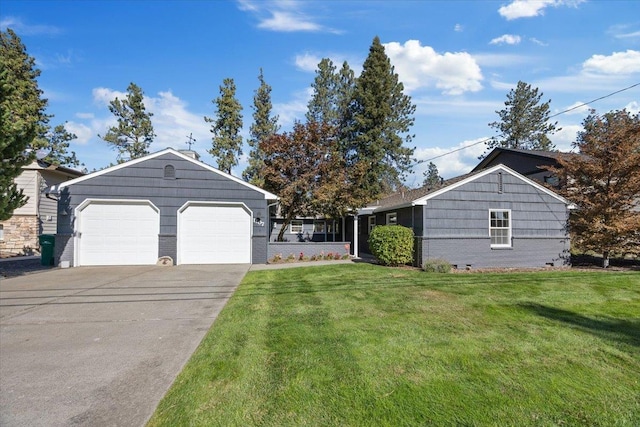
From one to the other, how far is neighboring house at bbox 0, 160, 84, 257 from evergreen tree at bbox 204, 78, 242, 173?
1183 cm

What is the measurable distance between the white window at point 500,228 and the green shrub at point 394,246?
3.29m

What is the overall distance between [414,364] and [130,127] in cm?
3391

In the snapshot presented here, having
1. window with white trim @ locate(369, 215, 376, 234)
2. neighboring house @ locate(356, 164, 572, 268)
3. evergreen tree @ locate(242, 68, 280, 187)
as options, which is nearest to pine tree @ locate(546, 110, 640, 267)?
neighboring house @ locate(356, 164, 572, 268)

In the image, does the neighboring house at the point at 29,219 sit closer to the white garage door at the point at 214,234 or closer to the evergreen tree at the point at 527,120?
the white garage door at the point at 214,234

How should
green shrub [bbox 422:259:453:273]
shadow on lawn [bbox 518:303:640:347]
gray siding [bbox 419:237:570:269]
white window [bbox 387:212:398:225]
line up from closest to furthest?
shadow on lawn [bbox 518:303:640:347] < green shrub [bbox 422:259:453:273] < gray siding [bbox 419:237:570:269] < white window [bbox 387:212:398:225]

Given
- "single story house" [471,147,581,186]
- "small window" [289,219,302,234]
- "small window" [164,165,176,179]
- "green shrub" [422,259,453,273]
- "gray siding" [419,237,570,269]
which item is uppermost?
"single story house" [471,147,581,186]

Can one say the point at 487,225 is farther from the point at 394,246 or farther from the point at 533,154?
the point at 533,154

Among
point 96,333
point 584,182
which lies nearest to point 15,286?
point 96,333

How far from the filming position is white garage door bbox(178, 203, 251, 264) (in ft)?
43.2

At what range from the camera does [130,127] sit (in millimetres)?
30594

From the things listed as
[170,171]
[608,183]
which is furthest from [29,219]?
[608,183]

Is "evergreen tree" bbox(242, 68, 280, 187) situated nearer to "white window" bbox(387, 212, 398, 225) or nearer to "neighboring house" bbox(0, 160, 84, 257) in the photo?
"neighboring house" bbox(0, 160, 84, 257)

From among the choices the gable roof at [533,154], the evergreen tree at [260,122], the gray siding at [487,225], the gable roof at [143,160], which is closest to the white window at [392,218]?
the gray siding at [487,225]

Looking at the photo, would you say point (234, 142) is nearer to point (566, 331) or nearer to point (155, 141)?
point (155, 141)
